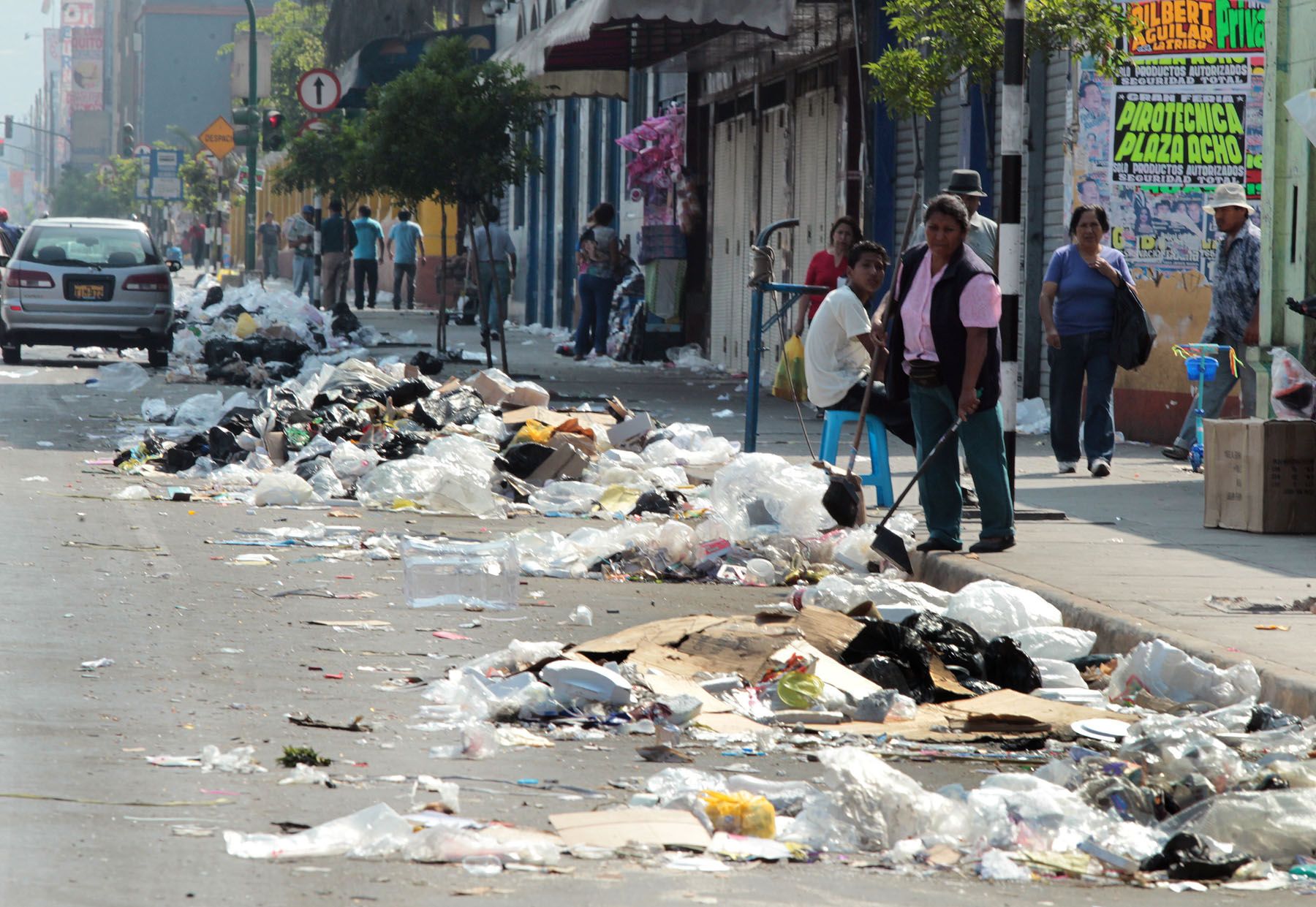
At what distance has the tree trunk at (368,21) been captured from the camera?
56750mm

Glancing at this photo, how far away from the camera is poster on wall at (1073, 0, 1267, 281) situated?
1488 centimetres

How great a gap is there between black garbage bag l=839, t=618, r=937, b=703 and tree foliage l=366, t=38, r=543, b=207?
A: 15175 millimetres

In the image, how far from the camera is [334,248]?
1388 inches

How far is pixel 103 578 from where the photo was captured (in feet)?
29.5

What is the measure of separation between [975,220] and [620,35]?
10623mm

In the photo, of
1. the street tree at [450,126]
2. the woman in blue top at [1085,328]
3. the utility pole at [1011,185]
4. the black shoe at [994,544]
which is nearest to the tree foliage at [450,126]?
the street tree at [450,126]

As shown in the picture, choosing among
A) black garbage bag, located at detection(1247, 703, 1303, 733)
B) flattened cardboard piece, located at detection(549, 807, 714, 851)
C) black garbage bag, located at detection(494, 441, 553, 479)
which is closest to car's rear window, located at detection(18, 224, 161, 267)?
black garbage bag, located at detection(494, 441, 553, 479)

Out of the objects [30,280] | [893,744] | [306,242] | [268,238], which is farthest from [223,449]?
[268,238]

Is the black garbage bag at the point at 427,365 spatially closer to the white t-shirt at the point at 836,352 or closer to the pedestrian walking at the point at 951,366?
the white t-shirt at the point at 836,352

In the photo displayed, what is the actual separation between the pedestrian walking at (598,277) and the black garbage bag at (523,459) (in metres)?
12.8

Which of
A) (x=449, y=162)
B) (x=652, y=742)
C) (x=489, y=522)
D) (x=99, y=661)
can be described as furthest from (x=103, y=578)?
(x=449, y=162)

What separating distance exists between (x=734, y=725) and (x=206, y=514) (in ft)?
20.2

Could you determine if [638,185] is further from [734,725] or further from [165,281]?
[734,725]

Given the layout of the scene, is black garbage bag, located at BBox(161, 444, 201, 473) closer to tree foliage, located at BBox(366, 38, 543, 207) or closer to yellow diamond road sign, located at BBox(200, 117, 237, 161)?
tree foliage, located at BBox(366, 38, 543, 207)
